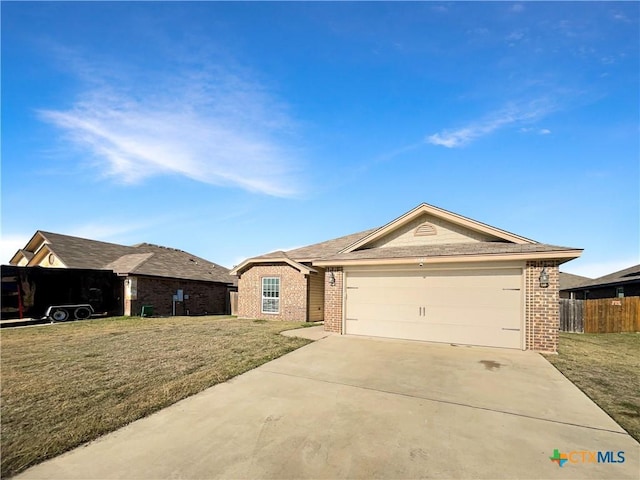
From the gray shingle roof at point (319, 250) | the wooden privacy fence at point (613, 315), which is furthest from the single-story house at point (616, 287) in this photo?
the gray shingle roof at point (319, 250)

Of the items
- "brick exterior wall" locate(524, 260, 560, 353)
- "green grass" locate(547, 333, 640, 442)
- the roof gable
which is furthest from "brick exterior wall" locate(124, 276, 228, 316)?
"green grass" locate(547, 333, 640, 442)

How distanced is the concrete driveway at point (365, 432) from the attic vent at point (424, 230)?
6.28 meters

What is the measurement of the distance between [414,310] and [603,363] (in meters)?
4.88

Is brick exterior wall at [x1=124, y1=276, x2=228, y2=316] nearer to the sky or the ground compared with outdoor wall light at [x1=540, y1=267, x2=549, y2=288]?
nearer to the ground

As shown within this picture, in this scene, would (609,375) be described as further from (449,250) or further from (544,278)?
(449,250)

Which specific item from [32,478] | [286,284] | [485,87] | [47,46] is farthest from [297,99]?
[32,478]

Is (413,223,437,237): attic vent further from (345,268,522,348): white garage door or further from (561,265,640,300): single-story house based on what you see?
(561,265,640,300): single-story house

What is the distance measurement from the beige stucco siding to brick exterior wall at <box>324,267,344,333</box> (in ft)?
6.67

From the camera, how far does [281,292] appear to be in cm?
1717

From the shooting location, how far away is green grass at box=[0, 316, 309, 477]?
396 cm

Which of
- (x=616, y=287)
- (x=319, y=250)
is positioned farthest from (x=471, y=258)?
(x=616, y=287)

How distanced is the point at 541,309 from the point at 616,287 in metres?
18.7

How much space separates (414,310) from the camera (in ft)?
35.2

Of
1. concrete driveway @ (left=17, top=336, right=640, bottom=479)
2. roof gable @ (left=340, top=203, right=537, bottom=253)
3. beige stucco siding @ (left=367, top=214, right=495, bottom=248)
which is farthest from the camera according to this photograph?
beige stucco siding @ (left=367, top=214, right=495, bottom=248)
